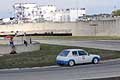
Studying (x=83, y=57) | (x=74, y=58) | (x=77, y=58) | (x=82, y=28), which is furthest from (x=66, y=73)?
(x=82, y=28)

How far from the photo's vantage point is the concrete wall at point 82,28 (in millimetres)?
94562

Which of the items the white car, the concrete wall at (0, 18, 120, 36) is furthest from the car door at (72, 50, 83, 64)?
the concrete wall at (0, 18, 120, 36)

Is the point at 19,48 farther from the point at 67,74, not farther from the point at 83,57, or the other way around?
the point at 67,74

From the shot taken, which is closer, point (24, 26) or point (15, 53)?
point (15, 53)

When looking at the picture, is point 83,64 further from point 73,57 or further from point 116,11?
point 116,11

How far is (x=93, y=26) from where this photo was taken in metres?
101

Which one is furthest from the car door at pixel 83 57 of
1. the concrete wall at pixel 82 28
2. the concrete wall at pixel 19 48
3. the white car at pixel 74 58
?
Answer: the concrete wall at pixel 82 28

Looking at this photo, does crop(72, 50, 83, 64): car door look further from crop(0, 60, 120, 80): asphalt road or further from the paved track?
the paved track

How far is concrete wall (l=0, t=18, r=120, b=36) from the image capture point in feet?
310

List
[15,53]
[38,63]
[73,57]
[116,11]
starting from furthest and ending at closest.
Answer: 1. [116,11]
2. [15,53]
3. [38,63]
4. [73,57]

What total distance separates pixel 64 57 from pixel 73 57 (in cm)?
75

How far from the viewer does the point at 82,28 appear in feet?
351

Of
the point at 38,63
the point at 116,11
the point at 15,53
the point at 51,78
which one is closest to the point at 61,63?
the point at 38,63

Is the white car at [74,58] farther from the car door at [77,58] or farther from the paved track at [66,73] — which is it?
the paved track at [66,73]
